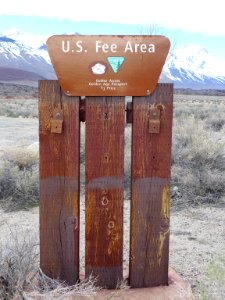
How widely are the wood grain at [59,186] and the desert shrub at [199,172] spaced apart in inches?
124

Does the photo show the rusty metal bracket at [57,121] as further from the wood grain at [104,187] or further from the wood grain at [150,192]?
the wood grain at [150,192]

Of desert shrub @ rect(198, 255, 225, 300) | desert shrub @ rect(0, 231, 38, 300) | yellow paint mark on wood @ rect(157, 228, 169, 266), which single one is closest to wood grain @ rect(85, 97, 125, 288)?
yellow paint mark on wood @ rect(157, 228, 169, 266)

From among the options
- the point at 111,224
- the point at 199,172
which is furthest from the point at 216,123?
the point at 111,224

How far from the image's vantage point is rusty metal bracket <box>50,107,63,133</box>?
292 centimetres

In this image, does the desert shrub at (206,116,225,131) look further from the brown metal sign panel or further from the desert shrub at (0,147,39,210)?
the brown metal sign panel

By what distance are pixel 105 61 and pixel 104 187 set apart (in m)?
0.79

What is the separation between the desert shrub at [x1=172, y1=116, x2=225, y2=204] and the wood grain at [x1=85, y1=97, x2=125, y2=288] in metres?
3.04

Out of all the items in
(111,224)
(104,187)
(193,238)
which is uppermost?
(104,187)

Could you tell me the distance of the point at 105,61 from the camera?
289 centimetres

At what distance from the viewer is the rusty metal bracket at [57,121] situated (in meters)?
2.92

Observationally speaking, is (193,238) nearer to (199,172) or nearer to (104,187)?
(104,187)

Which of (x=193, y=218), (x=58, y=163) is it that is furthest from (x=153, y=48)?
(x=193, y=218)

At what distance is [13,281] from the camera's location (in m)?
2.88

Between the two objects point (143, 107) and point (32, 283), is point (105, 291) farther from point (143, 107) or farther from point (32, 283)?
point (143, 107)
